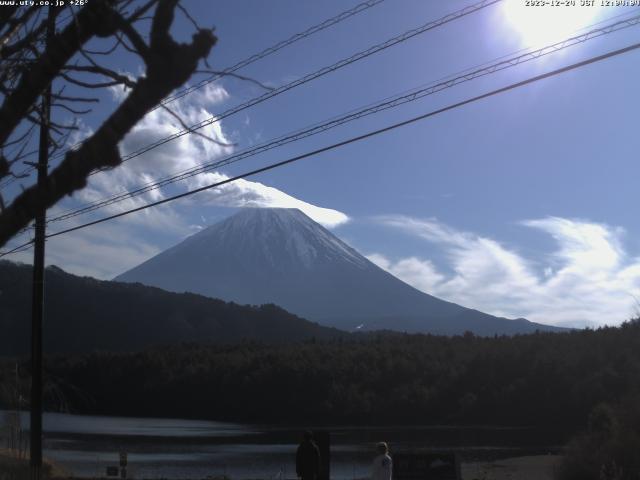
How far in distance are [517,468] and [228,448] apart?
21.3 m

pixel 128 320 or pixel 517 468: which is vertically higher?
pixel 128 320

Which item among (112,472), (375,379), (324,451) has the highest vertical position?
(324,451)

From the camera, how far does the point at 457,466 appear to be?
16.6 metres

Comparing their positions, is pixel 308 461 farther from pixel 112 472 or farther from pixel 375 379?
pixel 375 379

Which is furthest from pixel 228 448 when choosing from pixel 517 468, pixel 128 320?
pixel 128 320

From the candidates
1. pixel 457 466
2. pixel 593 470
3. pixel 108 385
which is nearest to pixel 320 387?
pixel 108 385

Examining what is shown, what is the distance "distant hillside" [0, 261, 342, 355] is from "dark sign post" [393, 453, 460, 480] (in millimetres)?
84029

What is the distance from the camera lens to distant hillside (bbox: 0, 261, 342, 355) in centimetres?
10181

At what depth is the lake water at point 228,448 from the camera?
32.5 meters

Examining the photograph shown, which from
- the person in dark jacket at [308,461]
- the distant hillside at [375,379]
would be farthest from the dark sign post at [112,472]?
the distant hillside at [375,379]

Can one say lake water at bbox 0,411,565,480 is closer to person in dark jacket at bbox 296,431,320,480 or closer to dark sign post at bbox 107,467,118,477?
dark sign post at bbox 107,467,118,477

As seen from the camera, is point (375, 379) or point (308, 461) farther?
point (375, 379)

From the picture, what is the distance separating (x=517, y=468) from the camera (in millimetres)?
33562

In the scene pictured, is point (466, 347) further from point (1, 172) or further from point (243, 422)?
point (1, 172)
